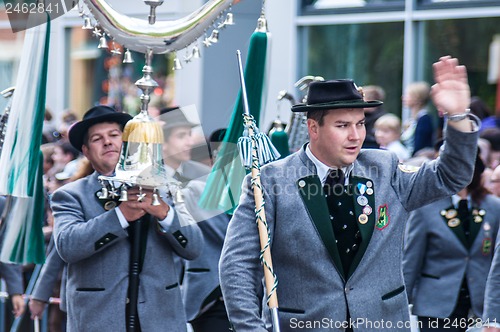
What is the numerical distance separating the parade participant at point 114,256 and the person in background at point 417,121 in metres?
4.51

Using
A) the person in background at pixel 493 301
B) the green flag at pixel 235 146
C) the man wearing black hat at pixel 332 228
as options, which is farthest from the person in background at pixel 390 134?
the man wearing black hat at pixel 332 228

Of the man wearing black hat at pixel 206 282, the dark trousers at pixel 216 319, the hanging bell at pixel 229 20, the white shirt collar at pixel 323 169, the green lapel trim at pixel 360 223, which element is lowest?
the dark trousers at pixel 216 319

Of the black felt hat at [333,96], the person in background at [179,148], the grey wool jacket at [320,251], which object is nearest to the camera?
the grey wool jacket at [320,251]

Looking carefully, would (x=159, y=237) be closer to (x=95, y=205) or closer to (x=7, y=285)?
(x=95, y=205)

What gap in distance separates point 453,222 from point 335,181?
2.28m

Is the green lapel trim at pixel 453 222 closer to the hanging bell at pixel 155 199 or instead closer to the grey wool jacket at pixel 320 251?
the grey wool jacket at pixel 320 251

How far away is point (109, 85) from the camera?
1483cm

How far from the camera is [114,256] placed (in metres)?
6.09

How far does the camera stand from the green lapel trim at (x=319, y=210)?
4.91 m

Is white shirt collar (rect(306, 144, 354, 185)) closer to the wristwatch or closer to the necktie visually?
the necktie

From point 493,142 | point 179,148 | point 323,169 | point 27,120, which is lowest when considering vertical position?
point 323,169

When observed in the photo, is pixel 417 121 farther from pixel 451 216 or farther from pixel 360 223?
pixel 360 223

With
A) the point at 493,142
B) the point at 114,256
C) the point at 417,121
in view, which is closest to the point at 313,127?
the point at 114,256

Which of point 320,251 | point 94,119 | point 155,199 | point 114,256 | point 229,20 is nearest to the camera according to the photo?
point 320,251
